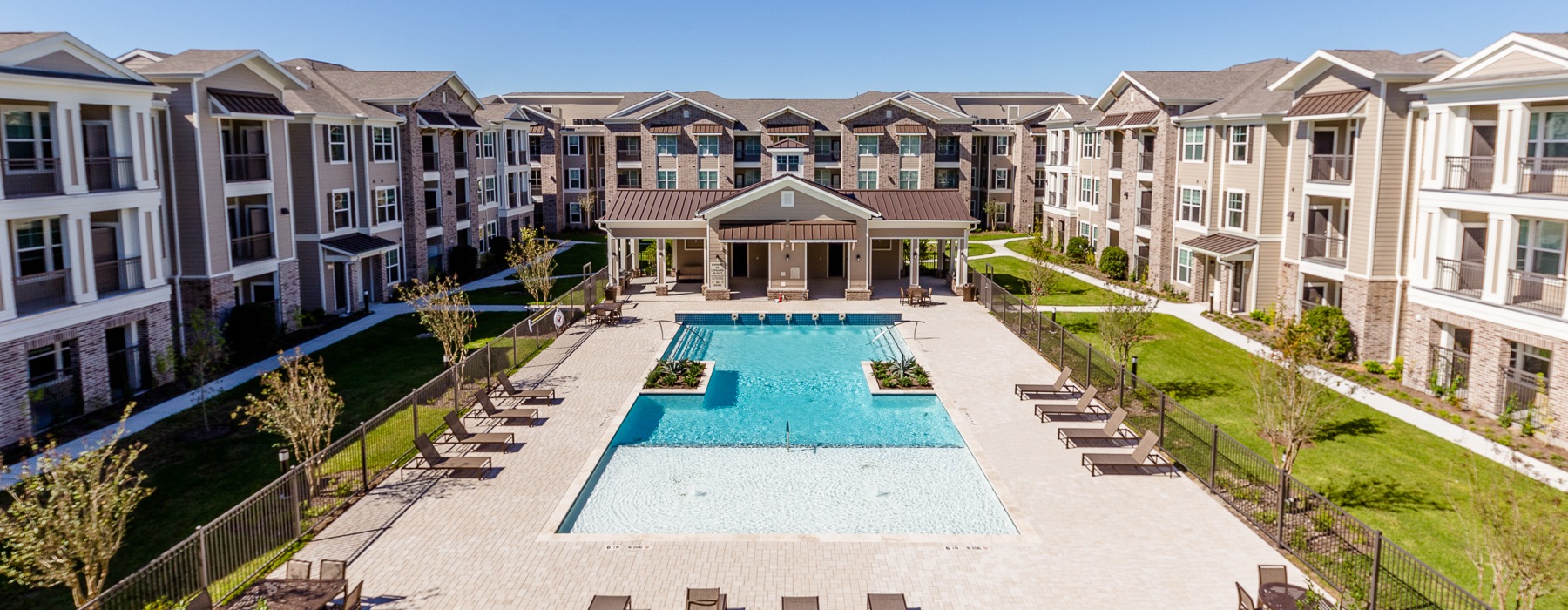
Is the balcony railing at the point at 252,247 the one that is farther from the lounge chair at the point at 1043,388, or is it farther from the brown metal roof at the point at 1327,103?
the brown metal roof at the point at 1327,103

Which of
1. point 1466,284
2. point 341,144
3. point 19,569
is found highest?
point 341,144

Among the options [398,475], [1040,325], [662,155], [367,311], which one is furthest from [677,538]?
[662,155]

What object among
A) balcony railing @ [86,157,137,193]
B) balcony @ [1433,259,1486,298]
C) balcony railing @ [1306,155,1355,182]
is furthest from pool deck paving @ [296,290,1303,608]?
balcony railing @ [1306,155,1355,182]

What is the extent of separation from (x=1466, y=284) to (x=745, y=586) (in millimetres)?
21002

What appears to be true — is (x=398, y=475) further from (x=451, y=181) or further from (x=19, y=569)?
(x=451, y=181)

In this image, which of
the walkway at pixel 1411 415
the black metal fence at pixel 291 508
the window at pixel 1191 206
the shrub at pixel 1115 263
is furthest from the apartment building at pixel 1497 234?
the black metal fence at pixel 291 508

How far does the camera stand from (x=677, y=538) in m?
15.7

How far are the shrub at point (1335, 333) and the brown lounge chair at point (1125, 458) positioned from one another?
1145 centimetres

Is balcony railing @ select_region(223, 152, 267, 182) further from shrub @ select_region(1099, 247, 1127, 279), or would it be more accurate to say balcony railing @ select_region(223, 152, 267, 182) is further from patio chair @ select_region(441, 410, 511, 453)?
shrub @ select_region(1099, 247, 1127, 279)

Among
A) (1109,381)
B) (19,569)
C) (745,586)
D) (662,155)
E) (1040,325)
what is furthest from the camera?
(662,155)

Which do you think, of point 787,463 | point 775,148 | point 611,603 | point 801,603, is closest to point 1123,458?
point 787,463

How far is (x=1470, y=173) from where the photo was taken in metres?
24.2

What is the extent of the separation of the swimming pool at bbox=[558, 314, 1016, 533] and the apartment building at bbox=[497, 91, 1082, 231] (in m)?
29.3

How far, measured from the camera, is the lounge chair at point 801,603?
1274 centimetres
